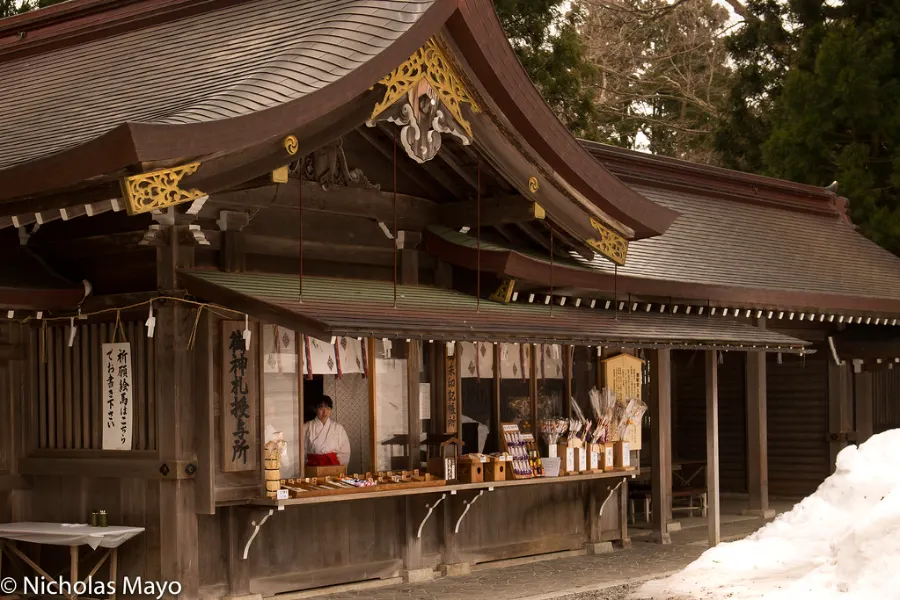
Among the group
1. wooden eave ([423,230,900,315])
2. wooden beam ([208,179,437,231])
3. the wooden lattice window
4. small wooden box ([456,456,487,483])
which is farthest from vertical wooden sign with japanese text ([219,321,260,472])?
wooden eave ([423,230,900,315])

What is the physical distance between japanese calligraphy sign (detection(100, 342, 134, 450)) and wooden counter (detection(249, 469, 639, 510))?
3.78 feet

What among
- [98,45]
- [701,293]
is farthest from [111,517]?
[701,293]

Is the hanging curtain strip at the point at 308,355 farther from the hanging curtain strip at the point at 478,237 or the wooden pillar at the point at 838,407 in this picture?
the wooden pillar at the point at 838,407

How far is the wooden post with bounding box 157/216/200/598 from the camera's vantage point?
400 inches

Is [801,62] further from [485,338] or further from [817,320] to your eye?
[485,338]

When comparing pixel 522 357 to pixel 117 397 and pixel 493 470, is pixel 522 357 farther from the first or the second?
pixel 117 397

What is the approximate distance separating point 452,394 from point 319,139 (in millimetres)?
3589

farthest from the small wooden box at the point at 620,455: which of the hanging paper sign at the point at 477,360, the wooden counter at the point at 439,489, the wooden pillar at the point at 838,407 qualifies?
the wooden pillar at the point at 838,407

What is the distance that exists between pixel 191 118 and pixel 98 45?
15.9ft

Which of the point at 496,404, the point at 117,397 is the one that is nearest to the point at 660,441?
the point at 496,404

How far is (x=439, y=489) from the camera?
12031 mm

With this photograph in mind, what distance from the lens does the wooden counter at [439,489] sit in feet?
34.8

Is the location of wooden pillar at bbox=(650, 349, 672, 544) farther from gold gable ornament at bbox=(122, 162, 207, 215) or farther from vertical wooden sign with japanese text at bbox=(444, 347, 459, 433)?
gold gable ornament at bbox=(122, 162, 207, 215)

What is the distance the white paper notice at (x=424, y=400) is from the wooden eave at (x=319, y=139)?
2186 mm
